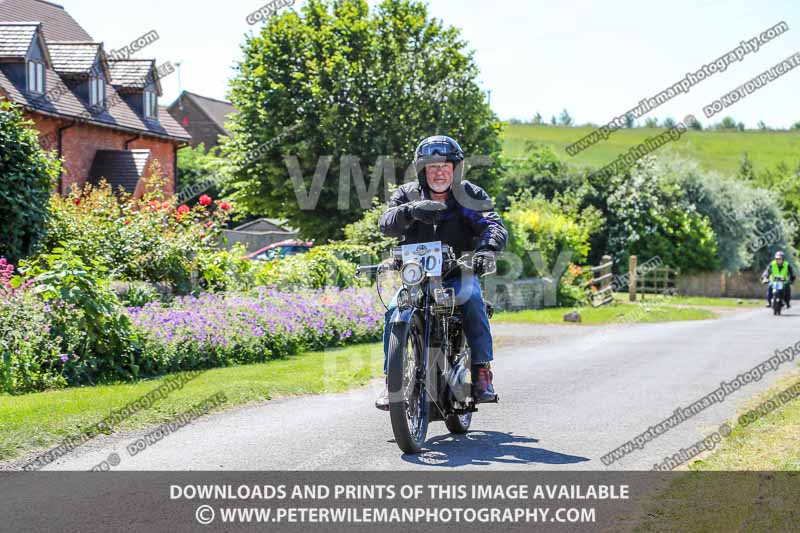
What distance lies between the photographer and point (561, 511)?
17.6 ft

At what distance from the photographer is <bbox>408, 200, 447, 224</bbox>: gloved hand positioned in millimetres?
6863

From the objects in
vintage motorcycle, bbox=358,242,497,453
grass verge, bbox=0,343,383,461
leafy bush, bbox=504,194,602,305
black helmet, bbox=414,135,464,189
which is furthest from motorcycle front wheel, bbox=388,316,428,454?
leafy bush, bbox=504,194,602,305

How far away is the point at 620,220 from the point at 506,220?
62.8ft

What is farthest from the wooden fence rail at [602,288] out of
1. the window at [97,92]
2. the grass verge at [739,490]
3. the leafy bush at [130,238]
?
the grass verge at [739,490]

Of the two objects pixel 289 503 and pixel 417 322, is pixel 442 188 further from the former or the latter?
pixel 289 503

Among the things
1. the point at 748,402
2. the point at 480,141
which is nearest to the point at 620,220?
the point at 480,141

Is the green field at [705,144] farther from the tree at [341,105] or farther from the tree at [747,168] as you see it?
the tree at [341,105]

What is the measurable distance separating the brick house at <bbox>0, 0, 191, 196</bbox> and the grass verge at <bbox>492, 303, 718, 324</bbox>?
1339 centimetres

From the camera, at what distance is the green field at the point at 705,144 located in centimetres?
8900

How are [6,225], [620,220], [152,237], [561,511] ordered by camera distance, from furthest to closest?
[620,220] < [152,237] < [6,225] < [561,511]

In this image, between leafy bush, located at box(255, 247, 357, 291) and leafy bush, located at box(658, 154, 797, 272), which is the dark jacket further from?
leafy bush, located at box(658, 154, 797, 272)

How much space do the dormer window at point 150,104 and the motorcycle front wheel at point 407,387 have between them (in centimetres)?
3162

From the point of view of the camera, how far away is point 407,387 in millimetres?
6680

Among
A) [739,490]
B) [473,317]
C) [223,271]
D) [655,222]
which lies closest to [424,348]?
[473,317]
